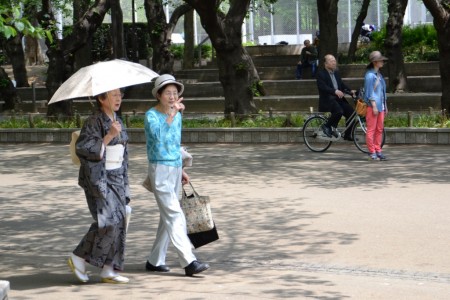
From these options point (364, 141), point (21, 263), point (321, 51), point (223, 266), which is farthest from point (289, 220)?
point (321, 51)

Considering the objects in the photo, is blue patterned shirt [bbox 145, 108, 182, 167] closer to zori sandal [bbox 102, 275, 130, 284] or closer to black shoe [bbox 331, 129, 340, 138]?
zori sandal [bbox 102, 275, 130, 284]

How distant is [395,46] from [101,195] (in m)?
21.6

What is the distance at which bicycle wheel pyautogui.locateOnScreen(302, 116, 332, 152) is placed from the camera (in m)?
18.7

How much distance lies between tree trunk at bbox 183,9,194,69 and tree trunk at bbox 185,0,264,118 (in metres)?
15.9

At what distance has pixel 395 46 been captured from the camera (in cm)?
2897

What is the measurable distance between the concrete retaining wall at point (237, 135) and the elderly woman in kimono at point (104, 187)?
11.3 m

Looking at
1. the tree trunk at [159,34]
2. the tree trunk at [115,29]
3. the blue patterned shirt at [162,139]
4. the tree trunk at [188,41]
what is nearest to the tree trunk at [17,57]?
the tree trunk at [159,34]

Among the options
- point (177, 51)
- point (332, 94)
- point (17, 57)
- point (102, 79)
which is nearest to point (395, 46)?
point (332, 94)

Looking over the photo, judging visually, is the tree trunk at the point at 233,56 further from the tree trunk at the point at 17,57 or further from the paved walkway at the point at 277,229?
the tree trunk at the point at 17,57

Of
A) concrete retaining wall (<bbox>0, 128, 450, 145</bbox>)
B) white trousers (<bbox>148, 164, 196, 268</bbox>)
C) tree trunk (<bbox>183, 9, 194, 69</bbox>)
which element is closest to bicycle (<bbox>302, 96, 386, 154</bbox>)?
concrete retaining wall (<bbox>0, 128, 450, 145</bbox>)

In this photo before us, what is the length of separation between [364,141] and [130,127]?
20.0 ft

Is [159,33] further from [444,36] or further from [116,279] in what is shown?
[116,279]

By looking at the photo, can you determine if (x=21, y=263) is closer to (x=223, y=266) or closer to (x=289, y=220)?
(x=223, y=266)

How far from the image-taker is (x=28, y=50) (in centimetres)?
4866
